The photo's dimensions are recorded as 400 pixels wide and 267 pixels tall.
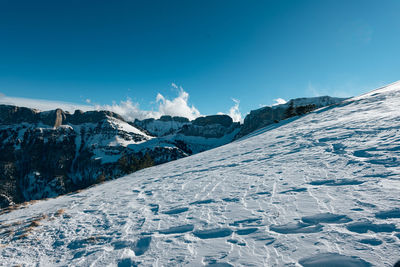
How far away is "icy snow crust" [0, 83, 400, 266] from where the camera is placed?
342 cm

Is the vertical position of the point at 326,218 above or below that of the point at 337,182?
below

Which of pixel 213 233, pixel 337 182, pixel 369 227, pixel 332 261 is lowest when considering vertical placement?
pixel 213 233

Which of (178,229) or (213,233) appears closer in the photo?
Answer: (213,233)

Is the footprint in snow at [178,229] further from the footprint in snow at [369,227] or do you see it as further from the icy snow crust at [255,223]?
the footprint in snow at [369,227]

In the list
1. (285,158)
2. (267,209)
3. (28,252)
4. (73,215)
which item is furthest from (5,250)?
(285,158)

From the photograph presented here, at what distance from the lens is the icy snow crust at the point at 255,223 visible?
3.42 meters

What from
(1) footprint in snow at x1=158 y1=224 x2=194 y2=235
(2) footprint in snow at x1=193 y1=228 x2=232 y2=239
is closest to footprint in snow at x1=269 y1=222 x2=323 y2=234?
(2) footprint in snow at x1=193 y1=228 x2=232 y2=239

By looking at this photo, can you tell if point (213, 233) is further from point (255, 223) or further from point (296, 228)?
point (296, 228)

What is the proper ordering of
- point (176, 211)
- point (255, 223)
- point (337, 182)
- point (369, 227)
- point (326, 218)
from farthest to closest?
point (176, 211) < point (337, 182) < point (255, 223) < point (326, 218) < point (369, 227)

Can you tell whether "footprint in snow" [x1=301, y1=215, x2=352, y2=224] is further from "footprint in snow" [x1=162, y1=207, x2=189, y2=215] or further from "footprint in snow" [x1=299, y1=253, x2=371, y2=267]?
"footprint in snow" [x1=162, y1=207, x2=189, y2=215]

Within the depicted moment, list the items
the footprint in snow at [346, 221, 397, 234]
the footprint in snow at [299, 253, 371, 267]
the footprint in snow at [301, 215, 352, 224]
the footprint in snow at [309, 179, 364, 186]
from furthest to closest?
the footprint in snow at [309, 179, 364, 186]
the footprint in snow at [301, 215, 352, 224]
the footprint in snow at [346, 221, 397, 234]
the footprint in snow at [299, 253, 371, 267]

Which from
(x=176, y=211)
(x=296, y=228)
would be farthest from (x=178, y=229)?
(x=296, y=228)

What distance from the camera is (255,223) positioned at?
462 cm

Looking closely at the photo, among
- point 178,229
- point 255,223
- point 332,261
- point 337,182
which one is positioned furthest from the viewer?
point 337,182
